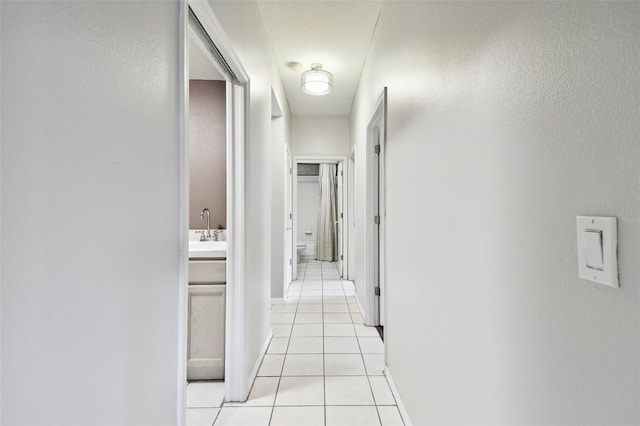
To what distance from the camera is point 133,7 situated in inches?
31.4

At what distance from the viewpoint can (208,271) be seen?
1.92m

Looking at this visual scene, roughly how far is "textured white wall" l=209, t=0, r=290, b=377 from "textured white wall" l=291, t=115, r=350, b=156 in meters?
1.84

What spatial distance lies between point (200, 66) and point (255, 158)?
1.07 metres

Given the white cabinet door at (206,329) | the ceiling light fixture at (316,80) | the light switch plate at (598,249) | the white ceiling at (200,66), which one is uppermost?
the ceiling light fixture at (316,80)

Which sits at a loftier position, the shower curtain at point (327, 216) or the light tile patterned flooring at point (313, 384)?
the shower curtain at point (327, 216)

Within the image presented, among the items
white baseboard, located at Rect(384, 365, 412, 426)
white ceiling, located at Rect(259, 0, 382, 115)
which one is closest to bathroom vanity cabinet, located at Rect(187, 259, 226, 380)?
white baseboard, located at Rect(384, 365, 412, 426)

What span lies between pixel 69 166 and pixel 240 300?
1354mm

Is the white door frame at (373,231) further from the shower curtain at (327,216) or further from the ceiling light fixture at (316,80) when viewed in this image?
the shower curtain at (327,216)

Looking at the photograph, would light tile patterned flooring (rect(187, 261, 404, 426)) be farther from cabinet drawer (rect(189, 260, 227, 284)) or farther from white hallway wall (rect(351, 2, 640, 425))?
cabinet drawer (rect(189, 260, 227, 284))

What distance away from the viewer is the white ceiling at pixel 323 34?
89.7 inches

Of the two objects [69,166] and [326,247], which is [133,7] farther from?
[326,247]

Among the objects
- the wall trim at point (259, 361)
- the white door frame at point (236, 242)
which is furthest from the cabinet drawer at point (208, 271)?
the wall trim at point (259, 361)

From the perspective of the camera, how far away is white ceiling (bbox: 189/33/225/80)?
93.4 inches

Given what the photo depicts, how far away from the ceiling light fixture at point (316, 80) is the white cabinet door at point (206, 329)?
223 centimetres
